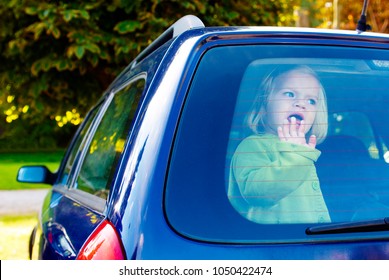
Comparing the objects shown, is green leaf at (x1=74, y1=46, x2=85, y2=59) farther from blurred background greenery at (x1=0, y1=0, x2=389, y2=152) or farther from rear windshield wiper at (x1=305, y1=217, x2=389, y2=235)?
rear windshield wiper at (x1=305, y1=217, x2=389, y2=235)

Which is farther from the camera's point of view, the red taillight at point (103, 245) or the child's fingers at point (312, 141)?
the child's fingers at point (312, 141)

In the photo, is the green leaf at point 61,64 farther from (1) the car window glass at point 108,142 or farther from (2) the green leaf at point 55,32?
(1) the car window glass at point 108,142

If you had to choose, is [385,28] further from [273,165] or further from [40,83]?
[273,165]

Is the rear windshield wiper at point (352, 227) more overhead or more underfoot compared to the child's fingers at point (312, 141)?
more underfoot

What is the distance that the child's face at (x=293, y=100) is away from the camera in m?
2.31

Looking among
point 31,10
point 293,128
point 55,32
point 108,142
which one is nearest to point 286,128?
point 293,128

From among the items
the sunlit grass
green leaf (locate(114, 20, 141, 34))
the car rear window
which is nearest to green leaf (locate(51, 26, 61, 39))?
green leaf (locate(114, 20, 141, 34))

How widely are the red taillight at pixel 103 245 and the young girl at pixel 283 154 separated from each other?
36cm

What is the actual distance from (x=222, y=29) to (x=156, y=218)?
0.78m

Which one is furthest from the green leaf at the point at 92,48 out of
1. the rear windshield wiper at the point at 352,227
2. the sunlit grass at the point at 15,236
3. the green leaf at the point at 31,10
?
→ the rear windshield wiper at the point at 352,227

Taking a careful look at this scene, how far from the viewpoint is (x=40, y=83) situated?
11.0 m

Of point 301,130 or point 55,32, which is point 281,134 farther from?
point 55,32

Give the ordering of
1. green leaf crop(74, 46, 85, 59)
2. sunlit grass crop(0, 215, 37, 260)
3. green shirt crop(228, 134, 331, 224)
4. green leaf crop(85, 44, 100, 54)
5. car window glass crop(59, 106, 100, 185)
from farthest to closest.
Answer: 1. green leaf crop(85, 44, 100, 54)
2. green leaf crop(74, 46, 85, 59)
3. sunlit grass crop(0, 215, 37, 260)
4. car window glass crop(59, 106, 100, 185)
5. green shirt crop(228, 134, 331, 224)

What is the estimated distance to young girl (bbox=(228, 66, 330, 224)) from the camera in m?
2.11
